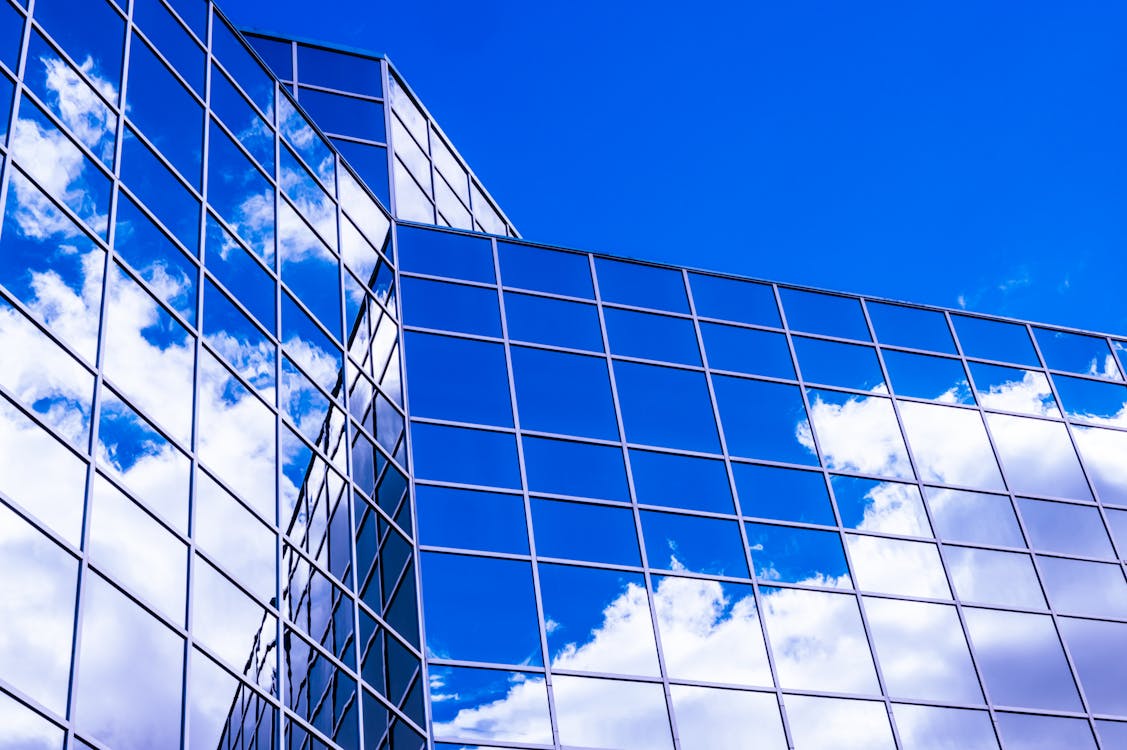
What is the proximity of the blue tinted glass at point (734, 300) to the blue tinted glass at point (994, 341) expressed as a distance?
5262 mm

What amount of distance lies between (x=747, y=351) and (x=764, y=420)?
216 cm

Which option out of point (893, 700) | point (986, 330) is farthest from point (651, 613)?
point (986, 330)

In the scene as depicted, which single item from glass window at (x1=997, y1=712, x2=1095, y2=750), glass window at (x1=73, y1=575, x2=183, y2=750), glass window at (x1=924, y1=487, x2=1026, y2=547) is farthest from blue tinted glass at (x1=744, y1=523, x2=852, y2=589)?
glass window at (x1=73, y1=575, x2=183, y2=750)

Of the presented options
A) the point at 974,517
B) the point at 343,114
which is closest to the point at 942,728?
the point at 974,517

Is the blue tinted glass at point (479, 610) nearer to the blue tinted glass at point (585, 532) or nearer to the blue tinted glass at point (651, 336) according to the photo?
the blue tinted glass at point (585, 532)

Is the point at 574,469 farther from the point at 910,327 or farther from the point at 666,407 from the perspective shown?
the point at 910,327

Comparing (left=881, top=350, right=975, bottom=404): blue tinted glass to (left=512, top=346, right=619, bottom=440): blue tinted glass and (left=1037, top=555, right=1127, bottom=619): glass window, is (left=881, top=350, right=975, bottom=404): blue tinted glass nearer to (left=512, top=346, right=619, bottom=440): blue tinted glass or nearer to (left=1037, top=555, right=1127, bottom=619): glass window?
(left=1037, top=555, right=1127, bottom=619): glass window

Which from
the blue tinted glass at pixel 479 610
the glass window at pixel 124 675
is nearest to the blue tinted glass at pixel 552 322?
the blue tinted glass at pixel 479 610

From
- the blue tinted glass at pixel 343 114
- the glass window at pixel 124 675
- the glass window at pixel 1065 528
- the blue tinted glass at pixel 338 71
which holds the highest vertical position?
the blue tinted glass at pixel 338 71

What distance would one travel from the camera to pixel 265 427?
21.0 metres

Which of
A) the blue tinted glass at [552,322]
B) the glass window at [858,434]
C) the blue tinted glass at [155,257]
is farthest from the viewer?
the glass window at [858,434]

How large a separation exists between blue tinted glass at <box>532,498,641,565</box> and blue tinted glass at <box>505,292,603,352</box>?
4.38 metres

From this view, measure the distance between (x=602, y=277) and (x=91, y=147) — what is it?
13309 mm

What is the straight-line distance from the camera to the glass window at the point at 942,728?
24312mm
